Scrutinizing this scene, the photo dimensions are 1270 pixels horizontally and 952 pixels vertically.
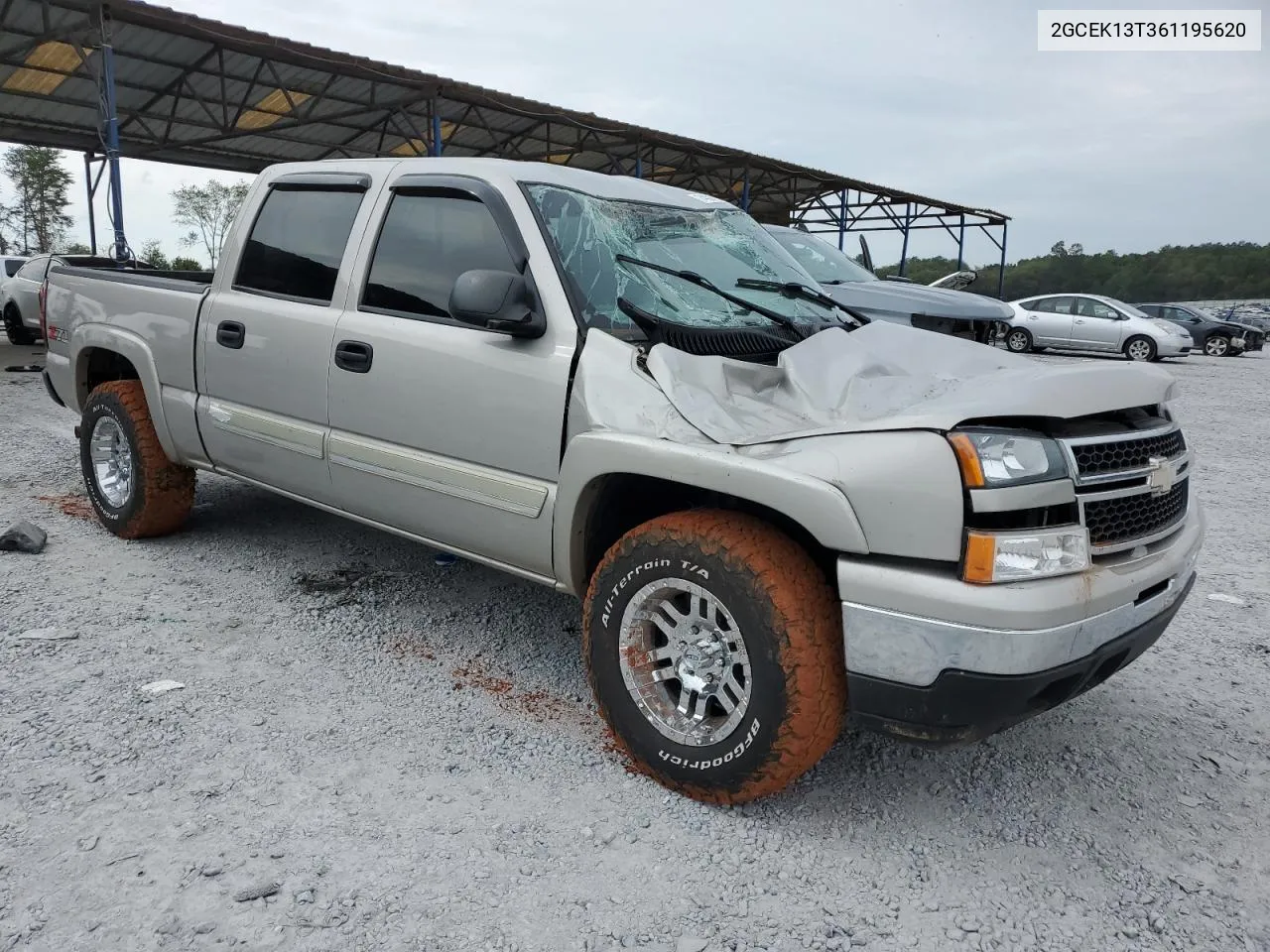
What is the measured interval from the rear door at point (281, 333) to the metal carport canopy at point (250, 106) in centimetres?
979

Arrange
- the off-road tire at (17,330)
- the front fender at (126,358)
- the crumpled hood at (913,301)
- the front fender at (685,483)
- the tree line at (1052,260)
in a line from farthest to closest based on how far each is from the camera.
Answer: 1. the tree line at (1052,260)
2. the off-road tire at (17,330)
3. the crumpled hood at (913,301)
4. the front fender at (126,358)
5. the front fender at (685,483)

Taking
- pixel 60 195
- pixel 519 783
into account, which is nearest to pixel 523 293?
pixel 519 783

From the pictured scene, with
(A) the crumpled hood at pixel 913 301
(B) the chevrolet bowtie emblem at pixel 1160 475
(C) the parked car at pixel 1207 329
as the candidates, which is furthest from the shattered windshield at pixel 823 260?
(C) the parked car at pixel 1207 329

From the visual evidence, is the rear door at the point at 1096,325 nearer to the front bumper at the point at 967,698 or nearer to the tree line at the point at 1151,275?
the front bumper at the point at 967,698

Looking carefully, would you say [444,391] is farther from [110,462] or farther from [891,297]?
[891,297]

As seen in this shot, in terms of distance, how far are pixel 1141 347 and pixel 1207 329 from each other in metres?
5.35

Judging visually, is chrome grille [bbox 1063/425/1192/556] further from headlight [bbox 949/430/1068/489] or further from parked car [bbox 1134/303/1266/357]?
parked car [bbox 1134/303/1266/357]

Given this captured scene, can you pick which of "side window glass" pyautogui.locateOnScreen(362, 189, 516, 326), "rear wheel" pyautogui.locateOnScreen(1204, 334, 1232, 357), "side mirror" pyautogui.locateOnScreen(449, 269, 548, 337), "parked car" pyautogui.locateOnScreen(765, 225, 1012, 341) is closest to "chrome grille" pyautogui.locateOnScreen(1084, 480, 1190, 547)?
"side mirror" pyautogui.locateOnScreen(449, 269, 548, 337)

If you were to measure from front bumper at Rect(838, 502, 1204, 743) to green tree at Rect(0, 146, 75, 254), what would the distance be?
6690 cm

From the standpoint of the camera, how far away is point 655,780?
104 inches

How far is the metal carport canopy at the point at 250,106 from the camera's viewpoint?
1266cm

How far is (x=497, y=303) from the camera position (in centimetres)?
272

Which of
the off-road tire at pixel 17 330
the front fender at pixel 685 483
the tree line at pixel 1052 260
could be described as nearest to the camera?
the front fender at pixel 685 483

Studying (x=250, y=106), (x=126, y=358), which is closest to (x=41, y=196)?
(x=250, y=106)
